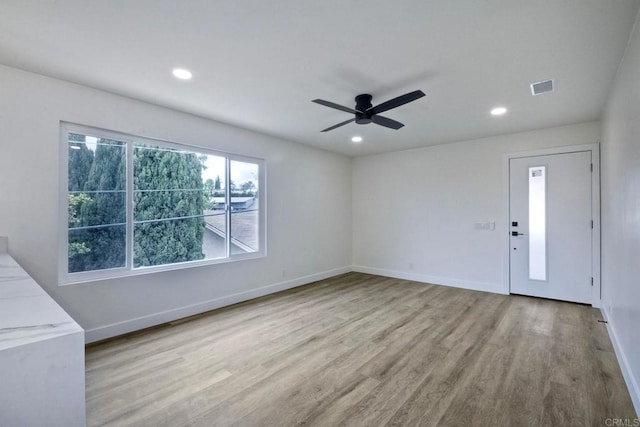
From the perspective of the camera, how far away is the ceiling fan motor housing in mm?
3119

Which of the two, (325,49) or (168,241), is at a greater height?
(325,49)

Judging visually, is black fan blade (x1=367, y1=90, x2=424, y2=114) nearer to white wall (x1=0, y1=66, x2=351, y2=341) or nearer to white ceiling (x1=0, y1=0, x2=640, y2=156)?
white ceiling (x1=0, y1=0, x2=640, y2=156)

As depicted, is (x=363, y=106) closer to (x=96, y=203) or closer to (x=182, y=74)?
(x=182, y=74)

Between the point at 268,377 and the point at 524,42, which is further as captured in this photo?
the point at 268,377

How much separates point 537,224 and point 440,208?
4.88ft

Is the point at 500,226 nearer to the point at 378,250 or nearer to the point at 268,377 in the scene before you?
the point at 378,250

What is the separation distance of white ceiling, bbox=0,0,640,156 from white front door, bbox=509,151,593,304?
100cm

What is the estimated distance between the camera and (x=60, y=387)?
90 cm

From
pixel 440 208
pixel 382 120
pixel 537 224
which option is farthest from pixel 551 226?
pixel 382 120

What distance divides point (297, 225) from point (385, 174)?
2253 mm

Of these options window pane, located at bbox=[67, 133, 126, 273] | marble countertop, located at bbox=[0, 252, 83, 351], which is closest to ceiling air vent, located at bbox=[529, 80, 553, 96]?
marble countertop, located at bbox=[0, 252, 83, 351]

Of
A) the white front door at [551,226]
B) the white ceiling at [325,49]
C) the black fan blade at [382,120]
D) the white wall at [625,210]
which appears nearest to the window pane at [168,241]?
the white ceiling at [325,49]

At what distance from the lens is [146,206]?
3467mm

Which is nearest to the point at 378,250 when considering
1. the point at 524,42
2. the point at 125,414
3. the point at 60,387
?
the point at 524,42
